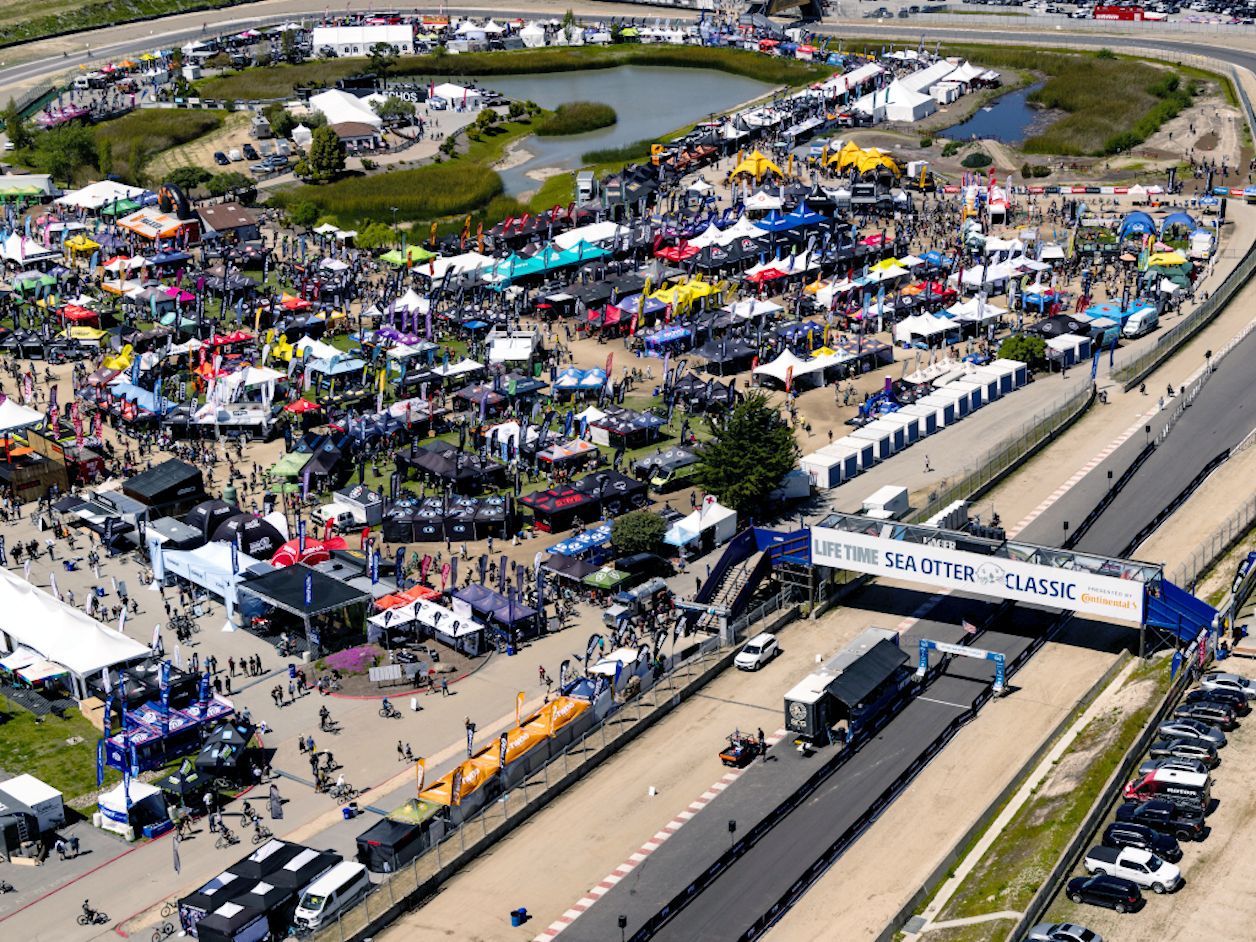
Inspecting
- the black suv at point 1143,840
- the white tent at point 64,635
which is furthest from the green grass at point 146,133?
the black suv at point 1143,840

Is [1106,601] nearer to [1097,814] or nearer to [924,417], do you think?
[1097,814]

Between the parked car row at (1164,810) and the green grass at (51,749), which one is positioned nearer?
the parked car row at (1164,810)

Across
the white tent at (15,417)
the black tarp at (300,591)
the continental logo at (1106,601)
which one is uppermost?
the continental logo at (1106,601)

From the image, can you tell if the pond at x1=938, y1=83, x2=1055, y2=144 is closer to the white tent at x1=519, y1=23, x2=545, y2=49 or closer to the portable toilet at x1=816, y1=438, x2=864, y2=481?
the white tent at x1=519, y1=23, x2=545, y2=49

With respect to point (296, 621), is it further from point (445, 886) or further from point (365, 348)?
point (365, 348)

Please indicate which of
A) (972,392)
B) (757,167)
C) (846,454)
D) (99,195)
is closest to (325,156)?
(99,195)

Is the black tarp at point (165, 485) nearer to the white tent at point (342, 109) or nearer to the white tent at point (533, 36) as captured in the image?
the white tent at point (342, 109)
